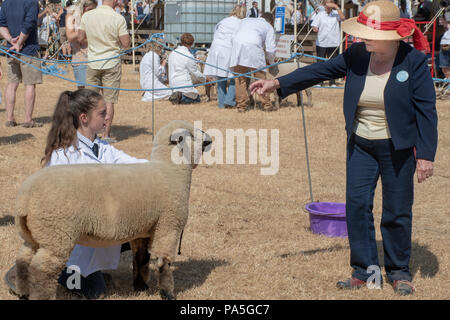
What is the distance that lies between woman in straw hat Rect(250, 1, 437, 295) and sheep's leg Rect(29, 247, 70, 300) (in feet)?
6.07

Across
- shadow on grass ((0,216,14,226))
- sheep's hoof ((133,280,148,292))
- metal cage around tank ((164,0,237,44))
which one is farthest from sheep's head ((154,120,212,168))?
metal cage around tank ((164,0,237,44))

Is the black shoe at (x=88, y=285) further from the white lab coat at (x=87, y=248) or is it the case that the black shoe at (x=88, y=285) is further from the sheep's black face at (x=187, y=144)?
the sheep's black face at (x=187, y=144)

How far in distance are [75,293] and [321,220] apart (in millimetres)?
2485

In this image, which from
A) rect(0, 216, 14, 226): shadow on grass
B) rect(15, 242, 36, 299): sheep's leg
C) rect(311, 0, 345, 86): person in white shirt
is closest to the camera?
rect(15, 242, 36, 299): sheep's leg

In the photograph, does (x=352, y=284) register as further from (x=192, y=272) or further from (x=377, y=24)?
→ (x=377, y=24)

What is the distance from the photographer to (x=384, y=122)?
13.4ft

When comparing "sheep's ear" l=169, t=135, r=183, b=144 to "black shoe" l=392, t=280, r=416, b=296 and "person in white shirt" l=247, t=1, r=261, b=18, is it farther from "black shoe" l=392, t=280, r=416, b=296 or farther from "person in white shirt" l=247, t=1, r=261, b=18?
"person in white shirt" l=247, t=1, r=261, b=18

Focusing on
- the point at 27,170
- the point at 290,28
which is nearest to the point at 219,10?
the point at 290,28

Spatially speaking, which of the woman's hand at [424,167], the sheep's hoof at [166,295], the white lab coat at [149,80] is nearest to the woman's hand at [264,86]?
the woman's hand at [424,167]

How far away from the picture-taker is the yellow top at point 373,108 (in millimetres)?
4055

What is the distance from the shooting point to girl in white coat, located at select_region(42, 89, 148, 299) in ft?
12.7

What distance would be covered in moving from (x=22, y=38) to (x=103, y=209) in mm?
6881

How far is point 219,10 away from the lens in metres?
19.0

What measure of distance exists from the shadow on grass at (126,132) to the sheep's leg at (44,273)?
6.78m
